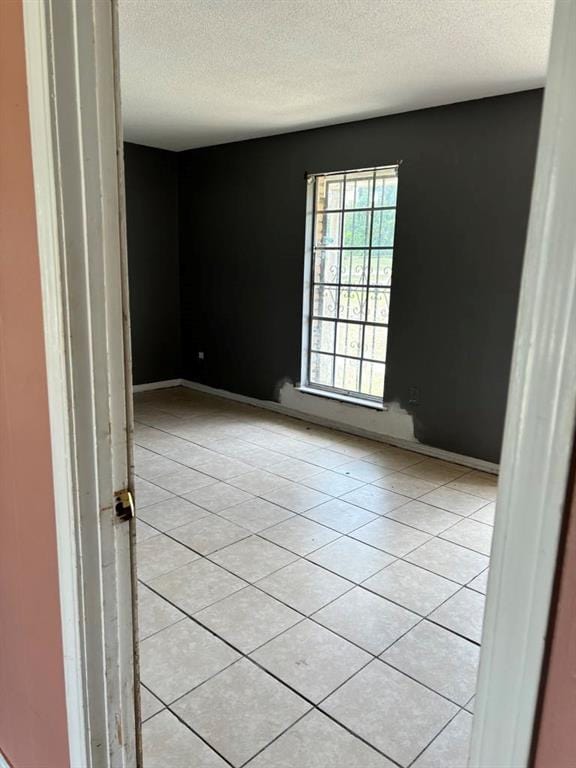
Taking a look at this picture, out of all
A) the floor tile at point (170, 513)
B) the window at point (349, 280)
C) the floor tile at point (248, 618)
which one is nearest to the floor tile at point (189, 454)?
the floor tile at point (170, 513)

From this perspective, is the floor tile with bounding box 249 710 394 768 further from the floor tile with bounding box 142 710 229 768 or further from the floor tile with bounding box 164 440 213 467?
the floor tile with bounding box 164 440 213 467

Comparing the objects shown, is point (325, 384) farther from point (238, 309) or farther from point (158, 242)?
point (158, 242)

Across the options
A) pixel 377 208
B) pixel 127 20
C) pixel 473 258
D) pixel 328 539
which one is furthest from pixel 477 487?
pixel 127 20

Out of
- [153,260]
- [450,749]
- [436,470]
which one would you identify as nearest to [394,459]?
[436,470]

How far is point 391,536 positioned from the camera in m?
2.99

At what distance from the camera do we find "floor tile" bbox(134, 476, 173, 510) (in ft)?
11.0

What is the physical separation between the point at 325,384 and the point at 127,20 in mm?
3219

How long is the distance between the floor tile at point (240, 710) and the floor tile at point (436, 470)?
2.21 m

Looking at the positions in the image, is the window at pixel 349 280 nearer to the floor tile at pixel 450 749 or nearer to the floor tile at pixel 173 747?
the floor tile at pixel 450 749

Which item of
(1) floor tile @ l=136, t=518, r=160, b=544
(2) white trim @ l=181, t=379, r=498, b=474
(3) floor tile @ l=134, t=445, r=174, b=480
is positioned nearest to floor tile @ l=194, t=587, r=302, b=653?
(1) floor tile @ l=136, t=518, r=160, b=544

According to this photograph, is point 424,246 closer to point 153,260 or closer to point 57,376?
point 153,260

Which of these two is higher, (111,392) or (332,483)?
(111,392)

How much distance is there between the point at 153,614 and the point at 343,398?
2874 millimetres

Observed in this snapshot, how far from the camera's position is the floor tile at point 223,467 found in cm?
383
